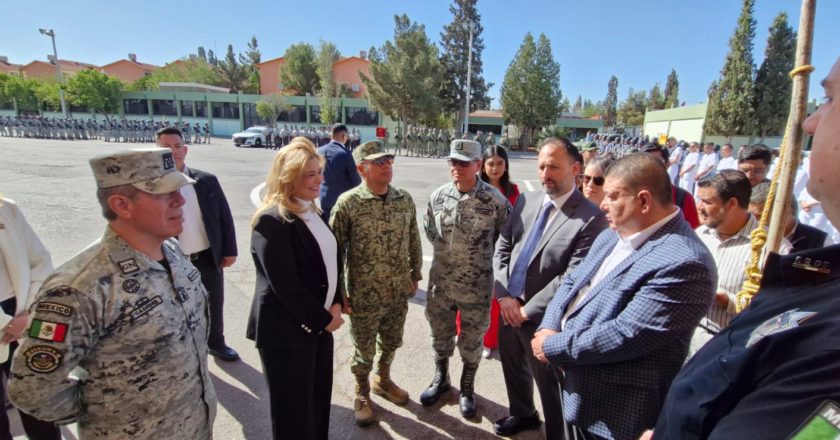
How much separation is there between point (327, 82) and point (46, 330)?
4405cm

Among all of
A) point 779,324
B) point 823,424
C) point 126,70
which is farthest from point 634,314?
point 126,70

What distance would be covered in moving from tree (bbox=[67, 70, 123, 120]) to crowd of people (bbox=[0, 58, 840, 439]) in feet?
162

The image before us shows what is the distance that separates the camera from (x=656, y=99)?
78.7 meters

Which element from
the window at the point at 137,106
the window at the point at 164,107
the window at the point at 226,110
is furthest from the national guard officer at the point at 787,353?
the window at the point at 137,106

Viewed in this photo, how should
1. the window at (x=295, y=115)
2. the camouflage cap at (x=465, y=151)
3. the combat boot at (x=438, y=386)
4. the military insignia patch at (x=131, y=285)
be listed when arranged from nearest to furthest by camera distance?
the military insignia patch at (x=131, y=285)
the camouflage cap at (x=465, y=151)
the combat boot at (x=438, y=386)
the window at (x=295, y=115)

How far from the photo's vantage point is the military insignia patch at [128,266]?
4.90 feet

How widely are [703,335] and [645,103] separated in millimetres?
90686

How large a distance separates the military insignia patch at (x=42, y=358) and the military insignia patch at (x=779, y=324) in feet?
6.62

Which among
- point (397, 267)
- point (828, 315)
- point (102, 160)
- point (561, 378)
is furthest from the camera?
point (397, 267)

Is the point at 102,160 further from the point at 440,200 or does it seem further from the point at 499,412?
the point at 499,412

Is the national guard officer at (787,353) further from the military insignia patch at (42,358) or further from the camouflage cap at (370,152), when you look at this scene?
the camouflage cap at (370,152)

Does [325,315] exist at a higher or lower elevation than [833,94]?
lower

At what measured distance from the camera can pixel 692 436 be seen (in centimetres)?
102

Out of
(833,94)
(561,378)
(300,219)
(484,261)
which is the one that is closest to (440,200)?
(484,261)
